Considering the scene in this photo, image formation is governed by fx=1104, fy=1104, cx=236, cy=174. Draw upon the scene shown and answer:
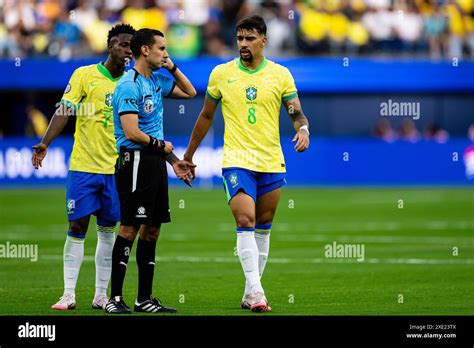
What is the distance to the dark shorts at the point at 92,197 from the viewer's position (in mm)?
11391

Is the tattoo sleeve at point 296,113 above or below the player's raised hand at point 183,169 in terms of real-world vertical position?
above

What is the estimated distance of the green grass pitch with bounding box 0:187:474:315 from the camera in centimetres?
1170

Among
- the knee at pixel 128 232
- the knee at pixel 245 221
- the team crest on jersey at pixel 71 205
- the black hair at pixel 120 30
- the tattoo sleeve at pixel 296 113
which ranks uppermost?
the black hair at pixel 120 30

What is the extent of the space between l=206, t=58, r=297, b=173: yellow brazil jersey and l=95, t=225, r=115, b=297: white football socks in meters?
1.49

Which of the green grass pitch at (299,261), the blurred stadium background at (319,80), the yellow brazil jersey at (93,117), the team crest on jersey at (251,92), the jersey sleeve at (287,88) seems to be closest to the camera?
the team crest on jersey at (251,92)

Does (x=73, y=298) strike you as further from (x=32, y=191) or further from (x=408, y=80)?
(x=408, y=80)

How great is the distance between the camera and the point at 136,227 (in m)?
10.7

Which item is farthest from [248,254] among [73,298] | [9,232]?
[9,232]

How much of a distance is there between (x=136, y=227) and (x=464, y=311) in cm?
334

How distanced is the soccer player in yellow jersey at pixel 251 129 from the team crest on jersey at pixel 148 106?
31.4 inches

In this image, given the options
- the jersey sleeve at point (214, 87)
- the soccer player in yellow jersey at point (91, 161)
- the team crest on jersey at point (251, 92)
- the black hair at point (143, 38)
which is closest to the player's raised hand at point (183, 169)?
the jersey sleeve at point (214, 87)

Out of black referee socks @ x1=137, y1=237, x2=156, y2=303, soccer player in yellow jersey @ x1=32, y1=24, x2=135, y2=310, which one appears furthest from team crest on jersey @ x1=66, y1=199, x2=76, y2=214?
black referee socks @ x1=137, y1=237, x2=156, y2=303

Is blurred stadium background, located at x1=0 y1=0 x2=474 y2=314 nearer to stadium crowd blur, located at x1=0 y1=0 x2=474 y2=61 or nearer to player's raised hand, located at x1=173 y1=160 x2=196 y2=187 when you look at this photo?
stadium crowd blur, located at x1=0 y1=0 x2=474 y2=61

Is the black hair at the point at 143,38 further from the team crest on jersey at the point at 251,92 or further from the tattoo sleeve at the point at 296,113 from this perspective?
the tattoo sleeve at the point at 296,113
